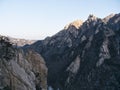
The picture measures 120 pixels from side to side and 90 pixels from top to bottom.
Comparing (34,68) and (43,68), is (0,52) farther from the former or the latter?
(43,68)

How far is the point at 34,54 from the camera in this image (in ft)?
412

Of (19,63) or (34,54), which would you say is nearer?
(19,63)

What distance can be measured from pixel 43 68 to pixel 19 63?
2676cm

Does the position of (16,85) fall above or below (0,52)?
below

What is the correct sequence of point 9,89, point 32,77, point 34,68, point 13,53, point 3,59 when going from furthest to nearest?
point 34,68, point 32,77, point 13,53, point 3,59, point 9,89

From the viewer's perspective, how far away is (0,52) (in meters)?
92.1

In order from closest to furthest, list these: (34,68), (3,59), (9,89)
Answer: (9,89)
(3,59)
(34,68)

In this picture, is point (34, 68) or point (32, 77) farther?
point (34, 68)

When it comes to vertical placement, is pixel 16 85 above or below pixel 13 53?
below

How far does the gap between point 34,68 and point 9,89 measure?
117 feet

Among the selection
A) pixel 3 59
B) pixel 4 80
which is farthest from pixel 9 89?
pixel 3 59

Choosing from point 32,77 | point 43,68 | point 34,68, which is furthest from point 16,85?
Result: point 43,68

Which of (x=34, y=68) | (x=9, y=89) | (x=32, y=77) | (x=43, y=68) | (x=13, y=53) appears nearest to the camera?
(x=9, y=89)

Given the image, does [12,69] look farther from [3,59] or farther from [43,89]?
[43,89]
